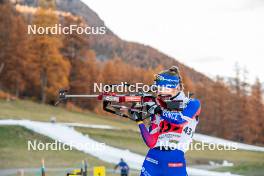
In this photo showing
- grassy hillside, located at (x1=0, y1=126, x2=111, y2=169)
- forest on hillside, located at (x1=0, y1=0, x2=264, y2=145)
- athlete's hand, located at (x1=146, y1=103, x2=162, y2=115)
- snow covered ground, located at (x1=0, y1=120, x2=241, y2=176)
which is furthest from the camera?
forest on hillside, located at (x1=0, y1=0, x2=264, y2=145)

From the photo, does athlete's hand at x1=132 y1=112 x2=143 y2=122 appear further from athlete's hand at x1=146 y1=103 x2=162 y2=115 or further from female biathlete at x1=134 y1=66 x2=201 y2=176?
athlete's hand at x1=146 y1=103 x2=162 y2=115

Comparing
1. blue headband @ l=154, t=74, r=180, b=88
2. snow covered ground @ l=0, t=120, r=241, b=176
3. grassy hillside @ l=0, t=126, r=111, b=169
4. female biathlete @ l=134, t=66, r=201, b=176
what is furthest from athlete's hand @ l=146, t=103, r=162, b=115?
snow covered ground @ l=0, t=120, r=241, b=176

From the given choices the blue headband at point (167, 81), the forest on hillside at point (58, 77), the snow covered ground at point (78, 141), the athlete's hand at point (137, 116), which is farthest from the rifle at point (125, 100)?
the forest on hillside at point (58, 77)

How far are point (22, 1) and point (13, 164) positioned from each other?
106903mm

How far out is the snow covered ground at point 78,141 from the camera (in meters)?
32.9

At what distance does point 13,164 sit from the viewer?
28250 mm

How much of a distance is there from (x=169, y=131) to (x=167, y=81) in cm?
52

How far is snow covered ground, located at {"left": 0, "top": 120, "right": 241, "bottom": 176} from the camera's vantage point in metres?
32.9

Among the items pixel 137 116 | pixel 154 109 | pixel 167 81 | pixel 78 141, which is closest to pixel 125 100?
pixel 137 116

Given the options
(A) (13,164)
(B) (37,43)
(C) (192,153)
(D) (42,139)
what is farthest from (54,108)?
(A) (13,164)

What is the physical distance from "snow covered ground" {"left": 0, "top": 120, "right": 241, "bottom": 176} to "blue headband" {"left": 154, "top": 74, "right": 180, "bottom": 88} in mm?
25230

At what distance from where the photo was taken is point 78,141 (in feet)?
122

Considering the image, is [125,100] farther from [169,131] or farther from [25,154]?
[25,154]

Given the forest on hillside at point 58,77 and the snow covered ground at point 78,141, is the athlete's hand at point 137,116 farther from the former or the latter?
the forest on hillside at point 58,77
